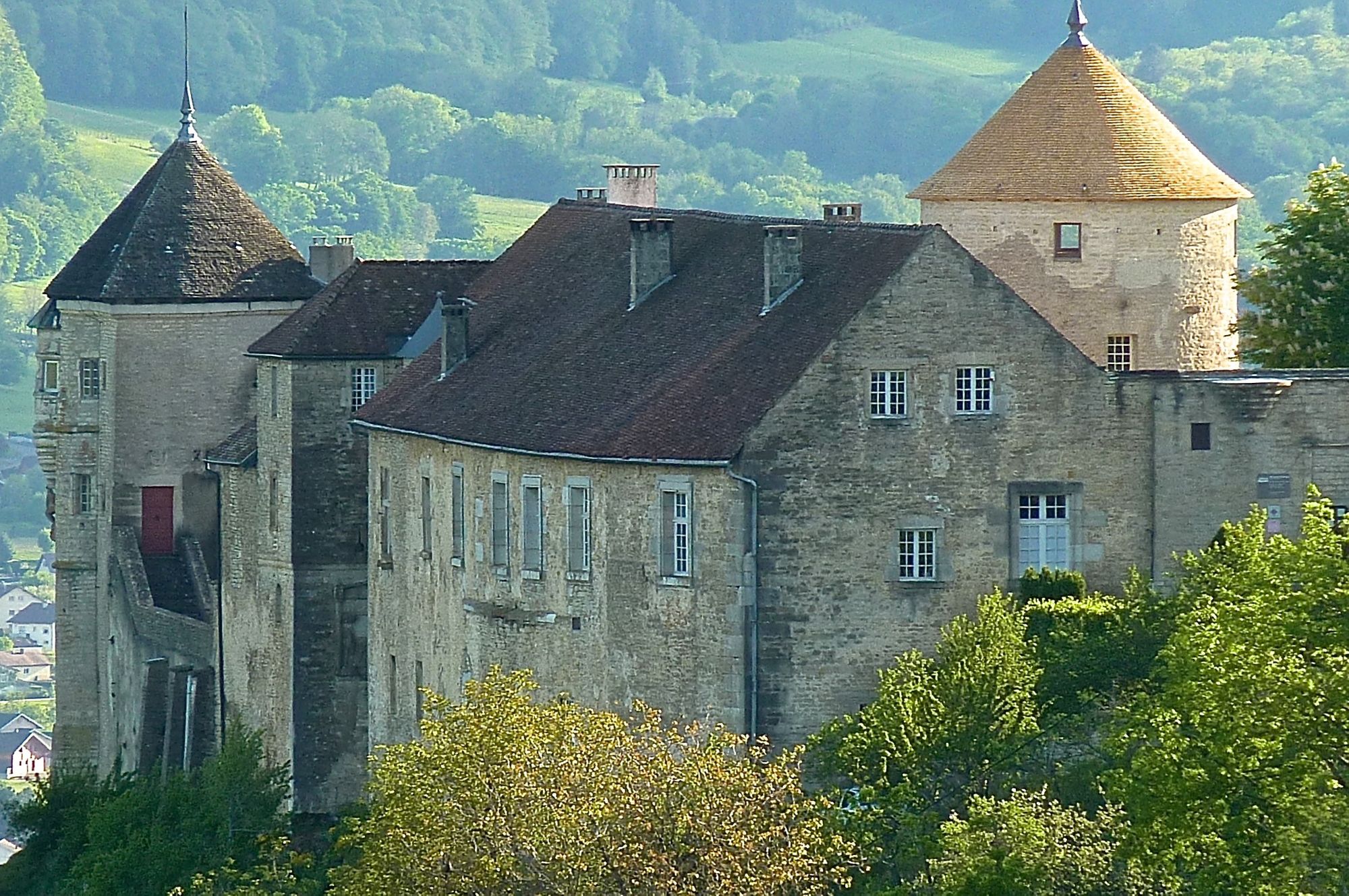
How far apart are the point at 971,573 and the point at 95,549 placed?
33.1 m

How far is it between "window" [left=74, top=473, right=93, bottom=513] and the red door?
2.36m

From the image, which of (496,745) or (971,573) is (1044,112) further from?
(496,745)

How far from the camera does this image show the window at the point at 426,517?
6725 cm

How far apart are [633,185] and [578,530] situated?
1049 inches

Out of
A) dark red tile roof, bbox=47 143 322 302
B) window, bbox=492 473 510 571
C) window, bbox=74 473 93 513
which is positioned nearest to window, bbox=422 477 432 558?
window, bbox=492 473 510 571

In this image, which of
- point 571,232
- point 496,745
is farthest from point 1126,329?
point 496,745

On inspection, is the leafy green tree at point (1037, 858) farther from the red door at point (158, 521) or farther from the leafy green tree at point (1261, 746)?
the red door at point (158, 521)

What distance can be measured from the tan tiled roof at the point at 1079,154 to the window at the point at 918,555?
622 inches

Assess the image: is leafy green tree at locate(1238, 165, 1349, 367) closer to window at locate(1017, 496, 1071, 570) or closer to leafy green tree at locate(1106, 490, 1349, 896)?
window at locate(1017, 496, 1071, 570)

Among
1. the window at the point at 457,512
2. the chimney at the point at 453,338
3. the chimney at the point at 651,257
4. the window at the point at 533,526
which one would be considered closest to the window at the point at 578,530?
the window at the point at 533,526

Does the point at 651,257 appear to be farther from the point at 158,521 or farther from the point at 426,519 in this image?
the point at 158,521

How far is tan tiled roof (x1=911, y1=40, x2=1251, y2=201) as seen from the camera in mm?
72875

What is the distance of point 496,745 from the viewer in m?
50.2

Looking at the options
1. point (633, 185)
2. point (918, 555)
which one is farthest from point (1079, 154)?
point (918, 555)
